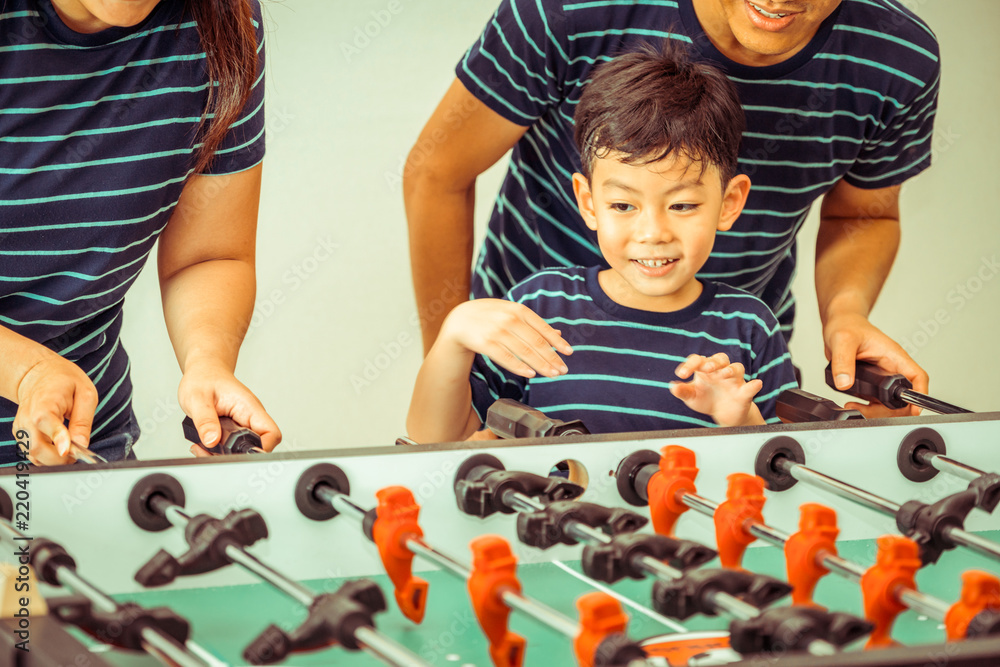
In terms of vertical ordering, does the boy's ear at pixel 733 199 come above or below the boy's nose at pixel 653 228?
above

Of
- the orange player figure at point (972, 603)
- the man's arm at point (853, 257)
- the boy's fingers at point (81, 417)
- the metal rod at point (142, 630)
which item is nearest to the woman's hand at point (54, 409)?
the boy's fingers at point (81, 417)

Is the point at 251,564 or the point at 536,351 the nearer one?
the point at 251,564

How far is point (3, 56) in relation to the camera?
1.14 metres

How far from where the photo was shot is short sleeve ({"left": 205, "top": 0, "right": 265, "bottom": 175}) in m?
1.33

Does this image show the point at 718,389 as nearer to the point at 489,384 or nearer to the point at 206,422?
the point at 489,384

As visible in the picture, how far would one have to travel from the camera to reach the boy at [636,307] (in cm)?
136

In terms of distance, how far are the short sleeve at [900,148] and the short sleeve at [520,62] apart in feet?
1.72

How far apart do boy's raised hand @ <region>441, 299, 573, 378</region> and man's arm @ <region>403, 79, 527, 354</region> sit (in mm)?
339

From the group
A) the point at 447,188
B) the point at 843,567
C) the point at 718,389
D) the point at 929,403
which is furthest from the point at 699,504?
the point at 447,188

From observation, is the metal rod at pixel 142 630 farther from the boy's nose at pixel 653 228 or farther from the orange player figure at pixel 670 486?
the boy's nose at pixel 653 228

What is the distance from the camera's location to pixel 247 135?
1.35 meters

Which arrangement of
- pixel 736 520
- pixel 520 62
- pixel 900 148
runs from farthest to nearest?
pixel 900 148 → pixel 520 62 → pixel 736 520

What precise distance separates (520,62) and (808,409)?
647 millimetres

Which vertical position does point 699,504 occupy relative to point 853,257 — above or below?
below
